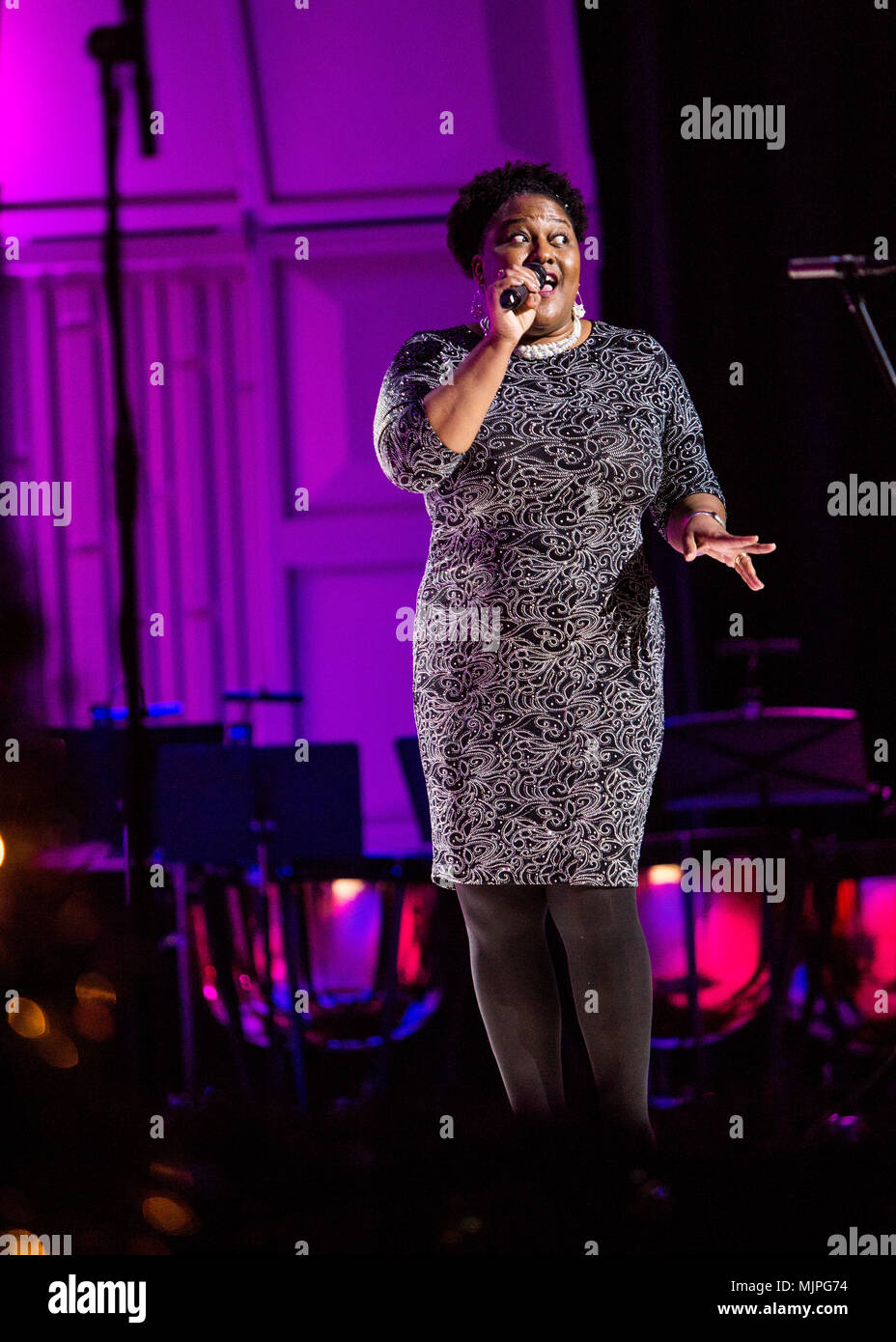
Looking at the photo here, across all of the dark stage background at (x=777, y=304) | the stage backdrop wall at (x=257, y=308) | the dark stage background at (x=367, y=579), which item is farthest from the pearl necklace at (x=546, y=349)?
the stage backdrop wall at (x=257, y=308)

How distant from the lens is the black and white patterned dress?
1945 millimetres

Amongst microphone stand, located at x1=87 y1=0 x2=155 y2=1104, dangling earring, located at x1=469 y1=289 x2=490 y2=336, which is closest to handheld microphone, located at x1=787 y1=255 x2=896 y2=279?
dangling earring, located at x1=469 y1=289 x2=490 y2=336

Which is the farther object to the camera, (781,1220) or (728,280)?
(728,280)

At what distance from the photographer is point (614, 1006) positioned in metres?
1.92

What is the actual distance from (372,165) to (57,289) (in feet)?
3.56

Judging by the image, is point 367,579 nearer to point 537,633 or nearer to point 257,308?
point 257,308

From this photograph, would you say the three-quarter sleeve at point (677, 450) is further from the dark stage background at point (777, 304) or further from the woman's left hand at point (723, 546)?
the dark stage background at point (777, 304)

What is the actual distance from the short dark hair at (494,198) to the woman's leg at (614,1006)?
0.98 meters

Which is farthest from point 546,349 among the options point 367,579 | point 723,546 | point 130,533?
point 367,579

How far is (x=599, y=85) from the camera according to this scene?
12.0ft

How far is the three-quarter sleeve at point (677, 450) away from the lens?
2053 millimetres

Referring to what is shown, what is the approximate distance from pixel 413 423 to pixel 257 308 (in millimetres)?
2227

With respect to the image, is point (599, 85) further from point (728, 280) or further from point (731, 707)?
point (731, 707)
